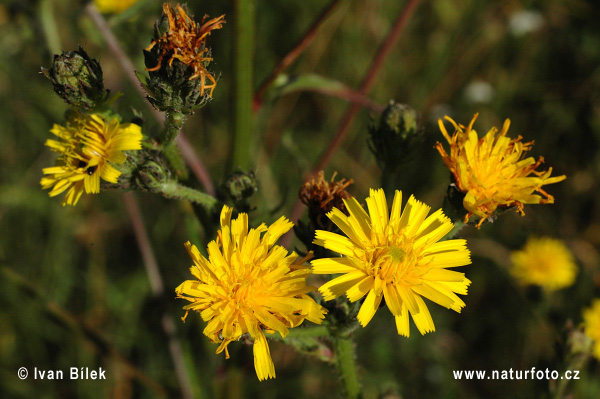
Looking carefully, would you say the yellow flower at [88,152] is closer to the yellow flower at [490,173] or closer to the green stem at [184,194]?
the green stem at [184,194]

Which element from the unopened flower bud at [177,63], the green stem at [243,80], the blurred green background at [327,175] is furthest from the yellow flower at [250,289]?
the blurred green background at [327,175]

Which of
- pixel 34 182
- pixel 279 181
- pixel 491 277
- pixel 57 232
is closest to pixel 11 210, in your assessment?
pixel 34 182

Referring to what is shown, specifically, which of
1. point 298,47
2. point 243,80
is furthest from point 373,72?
point 243,80

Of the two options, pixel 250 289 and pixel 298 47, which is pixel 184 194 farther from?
pixel 298 47

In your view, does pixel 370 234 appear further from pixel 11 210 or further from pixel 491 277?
pixel 11 210

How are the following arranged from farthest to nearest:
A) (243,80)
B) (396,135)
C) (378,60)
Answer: (378,60)
(243,80)
(396,135)
